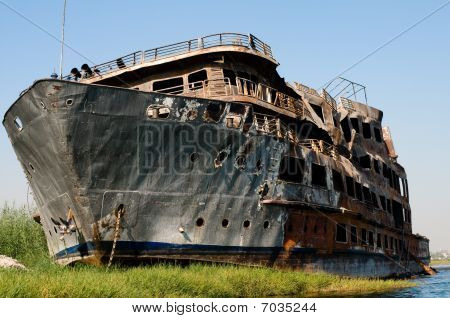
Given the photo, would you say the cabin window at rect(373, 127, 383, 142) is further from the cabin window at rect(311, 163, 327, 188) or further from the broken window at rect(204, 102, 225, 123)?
the broken window at rect(204, 102, 225, 123)

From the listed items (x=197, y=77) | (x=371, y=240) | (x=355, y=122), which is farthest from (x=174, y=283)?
(x=355, y=122)

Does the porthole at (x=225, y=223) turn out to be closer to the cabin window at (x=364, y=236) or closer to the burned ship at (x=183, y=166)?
the burned ship at (x=183, y=166)

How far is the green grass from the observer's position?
33.5 ft

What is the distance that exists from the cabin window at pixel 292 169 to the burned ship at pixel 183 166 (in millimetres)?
65

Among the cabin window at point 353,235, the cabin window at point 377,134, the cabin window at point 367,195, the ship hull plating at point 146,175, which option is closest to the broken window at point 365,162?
the cabin window at point 367,195

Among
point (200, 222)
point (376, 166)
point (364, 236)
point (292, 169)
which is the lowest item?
point (200, 222)

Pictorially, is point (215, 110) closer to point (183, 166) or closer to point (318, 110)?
point (183, 166)

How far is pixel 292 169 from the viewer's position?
1998 centimetres

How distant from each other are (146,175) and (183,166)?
1293 mm

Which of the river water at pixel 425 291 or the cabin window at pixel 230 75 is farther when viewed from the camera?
the cabin window at pixel 230 75

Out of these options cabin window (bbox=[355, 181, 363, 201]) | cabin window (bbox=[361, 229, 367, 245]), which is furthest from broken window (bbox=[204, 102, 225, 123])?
cabin window (bbox=[361, 229, 367, 245])

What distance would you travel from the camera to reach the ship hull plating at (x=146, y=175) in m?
14.8

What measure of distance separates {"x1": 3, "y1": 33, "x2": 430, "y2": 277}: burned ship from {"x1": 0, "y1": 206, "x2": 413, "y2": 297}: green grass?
3.50 feet

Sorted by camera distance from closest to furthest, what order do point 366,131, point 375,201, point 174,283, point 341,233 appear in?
1. point 174,283
2. point 341,233
3. point 375,201
4. point 366,131
